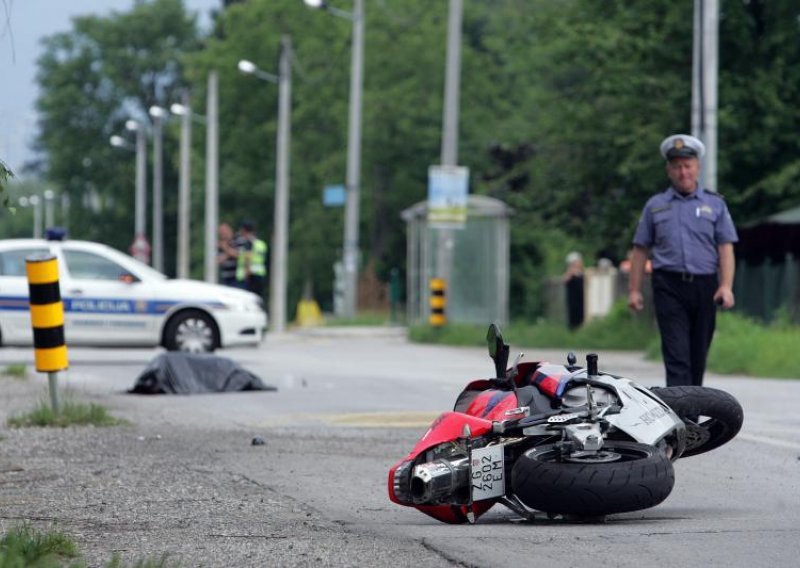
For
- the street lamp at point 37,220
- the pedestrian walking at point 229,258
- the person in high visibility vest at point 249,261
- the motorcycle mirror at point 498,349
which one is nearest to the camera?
the motorcycle mirror at point 498,349

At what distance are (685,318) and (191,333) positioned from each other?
42.3 feet

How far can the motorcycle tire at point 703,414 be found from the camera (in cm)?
851

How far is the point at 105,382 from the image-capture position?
60.6 feet

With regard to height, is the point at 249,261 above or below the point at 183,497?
above

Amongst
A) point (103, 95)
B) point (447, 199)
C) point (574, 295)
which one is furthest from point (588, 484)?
point (103, 95)

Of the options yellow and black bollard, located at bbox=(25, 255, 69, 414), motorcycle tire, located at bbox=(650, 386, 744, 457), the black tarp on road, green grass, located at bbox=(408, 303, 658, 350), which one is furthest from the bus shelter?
motorcycle tire, located at bbox=(650, 386, 744, 457)

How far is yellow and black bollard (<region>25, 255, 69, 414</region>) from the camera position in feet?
40.1

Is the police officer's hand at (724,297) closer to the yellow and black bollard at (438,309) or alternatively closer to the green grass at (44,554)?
the green grass at (44,554)

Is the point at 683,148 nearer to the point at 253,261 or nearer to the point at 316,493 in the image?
the point at 316,493

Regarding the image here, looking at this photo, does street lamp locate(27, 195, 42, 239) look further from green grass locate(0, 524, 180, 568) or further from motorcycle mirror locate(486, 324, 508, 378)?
green grass locate(0, 524, 180, 568)

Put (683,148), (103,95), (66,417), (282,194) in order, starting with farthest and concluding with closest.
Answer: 1. (103,95)
2. (282,194)
3. (66,417)
4. (683,148)

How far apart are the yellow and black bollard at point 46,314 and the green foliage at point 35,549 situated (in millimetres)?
5618

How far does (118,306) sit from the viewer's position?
76.2 feet

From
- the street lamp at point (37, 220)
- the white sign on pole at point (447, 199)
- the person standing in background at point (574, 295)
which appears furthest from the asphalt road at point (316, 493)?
the street lamp at point (37, 220)
